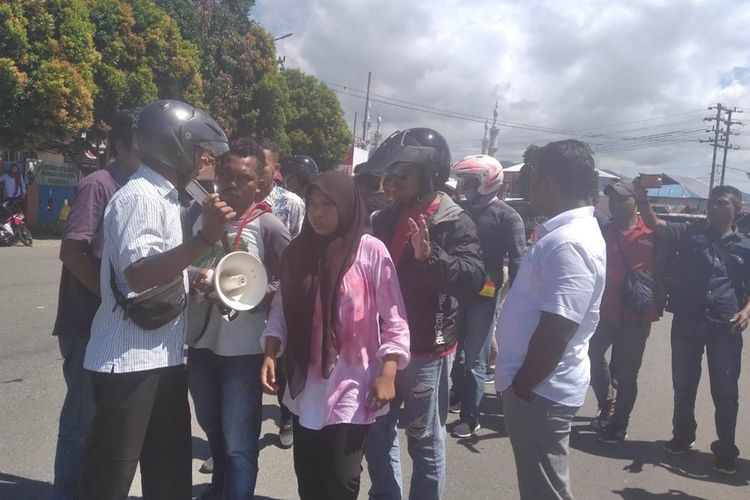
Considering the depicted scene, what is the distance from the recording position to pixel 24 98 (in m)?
13.4

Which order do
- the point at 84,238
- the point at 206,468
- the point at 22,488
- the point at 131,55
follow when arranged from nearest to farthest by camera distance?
the point at 84,238 < the point at 22,488 < the point at 206,468 < the point at 131,55

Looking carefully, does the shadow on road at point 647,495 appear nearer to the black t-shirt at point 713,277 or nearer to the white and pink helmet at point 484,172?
the black t-shirt at point 713,277

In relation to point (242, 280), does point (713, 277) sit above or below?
above

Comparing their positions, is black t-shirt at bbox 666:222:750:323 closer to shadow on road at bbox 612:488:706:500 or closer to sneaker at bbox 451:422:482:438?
shadow on road at bbox 612:488:706:500

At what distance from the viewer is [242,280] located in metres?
2.56

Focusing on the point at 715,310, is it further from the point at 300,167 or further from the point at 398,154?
the point at 300,167

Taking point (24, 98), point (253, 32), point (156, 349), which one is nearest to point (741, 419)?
point (156, 349)

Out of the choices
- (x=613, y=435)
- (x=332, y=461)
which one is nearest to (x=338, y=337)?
(x=332, y=461)

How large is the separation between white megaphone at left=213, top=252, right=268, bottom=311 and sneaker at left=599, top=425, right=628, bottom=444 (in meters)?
3.22

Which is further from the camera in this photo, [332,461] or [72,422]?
[72,422]

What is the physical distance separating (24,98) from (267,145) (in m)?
12.0

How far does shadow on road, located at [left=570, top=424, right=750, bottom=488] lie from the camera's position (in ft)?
13.4

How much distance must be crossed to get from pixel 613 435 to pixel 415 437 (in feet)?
8.27

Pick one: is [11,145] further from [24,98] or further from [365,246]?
[365,246]
